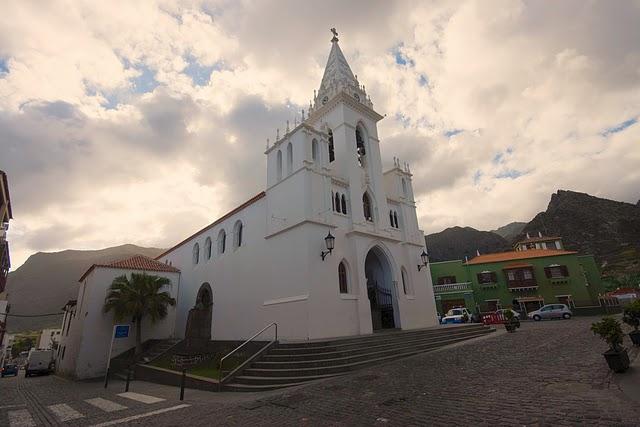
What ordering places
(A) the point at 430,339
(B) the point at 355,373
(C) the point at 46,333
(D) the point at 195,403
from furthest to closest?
(C) the point at 46,333 → (A) the point at 430,339 → (B) the point at 355,373 → (D) the point at 195,403

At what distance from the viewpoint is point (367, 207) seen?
20.8 m

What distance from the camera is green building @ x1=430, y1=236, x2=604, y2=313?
3547 cm

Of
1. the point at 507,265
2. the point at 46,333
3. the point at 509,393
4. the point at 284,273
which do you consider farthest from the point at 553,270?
the point at 46,333

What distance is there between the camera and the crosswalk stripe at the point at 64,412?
826 cm

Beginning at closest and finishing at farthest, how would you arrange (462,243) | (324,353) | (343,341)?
(324,353) < (343,341) < (462,243)

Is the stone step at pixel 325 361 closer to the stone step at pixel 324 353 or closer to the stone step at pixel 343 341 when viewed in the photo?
the stone step at pixel 324 353

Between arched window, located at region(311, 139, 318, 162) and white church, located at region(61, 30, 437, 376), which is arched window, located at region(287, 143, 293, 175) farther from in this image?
arched window, located at region(311, 139, 318, 162)

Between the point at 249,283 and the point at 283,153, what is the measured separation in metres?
8.33

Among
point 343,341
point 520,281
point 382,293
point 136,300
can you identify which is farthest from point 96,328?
point 520,281

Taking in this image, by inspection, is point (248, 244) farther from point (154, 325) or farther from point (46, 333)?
point (46, 333)

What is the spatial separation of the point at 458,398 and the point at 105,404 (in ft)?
33.5

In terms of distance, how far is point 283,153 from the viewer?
19984 mm

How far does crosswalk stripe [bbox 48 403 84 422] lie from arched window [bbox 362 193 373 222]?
15902 millimetres

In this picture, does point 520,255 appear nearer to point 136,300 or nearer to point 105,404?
point 136,300
